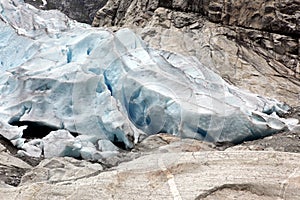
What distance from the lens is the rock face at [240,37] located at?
10.9 metres

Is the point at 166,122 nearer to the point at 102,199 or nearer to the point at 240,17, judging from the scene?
the point at 102,199

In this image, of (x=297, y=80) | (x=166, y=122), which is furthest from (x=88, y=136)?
(x=297, y=80)

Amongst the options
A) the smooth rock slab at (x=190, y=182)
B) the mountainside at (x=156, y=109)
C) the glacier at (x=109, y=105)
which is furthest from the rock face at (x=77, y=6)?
the smooth rock slab at (x=190, y=182)

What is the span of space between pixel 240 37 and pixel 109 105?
6.21 meters

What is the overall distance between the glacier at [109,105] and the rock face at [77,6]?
60.9 feet

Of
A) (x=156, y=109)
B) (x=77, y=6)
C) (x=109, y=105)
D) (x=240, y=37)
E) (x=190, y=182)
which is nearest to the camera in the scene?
(x=190, y=182)

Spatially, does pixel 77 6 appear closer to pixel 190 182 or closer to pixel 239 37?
pixel 239 37

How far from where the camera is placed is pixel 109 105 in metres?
6.71

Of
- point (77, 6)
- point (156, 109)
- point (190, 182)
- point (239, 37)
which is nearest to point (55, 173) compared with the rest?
→ point (190, 182)

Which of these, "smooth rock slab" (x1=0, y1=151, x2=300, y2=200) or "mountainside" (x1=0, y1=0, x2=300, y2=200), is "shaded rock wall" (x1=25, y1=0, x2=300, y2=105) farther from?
"smooth rock slab" (x1=0, y1=151, x2=300, y2=200)

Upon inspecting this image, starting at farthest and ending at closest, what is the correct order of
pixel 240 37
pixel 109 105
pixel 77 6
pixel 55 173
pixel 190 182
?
pixel 77 6 < pixel 240 37 < pixel 109 105 < pixel 55 173 < pixel 190 182

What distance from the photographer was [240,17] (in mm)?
12156

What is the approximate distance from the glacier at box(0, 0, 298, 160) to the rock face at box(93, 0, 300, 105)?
2982mm

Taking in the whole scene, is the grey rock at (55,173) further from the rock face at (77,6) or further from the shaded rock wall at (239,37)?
the rock face at (77,6)
